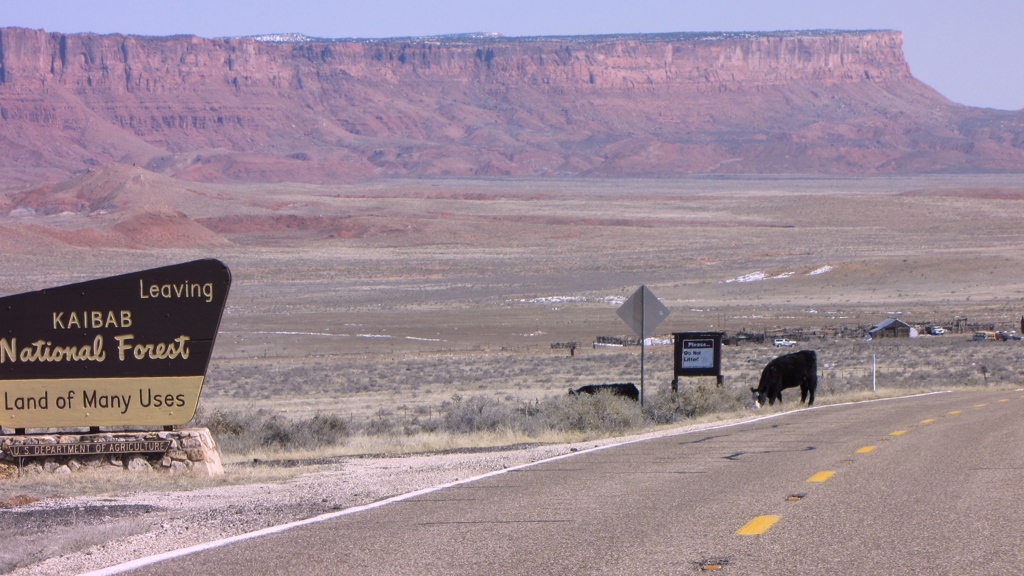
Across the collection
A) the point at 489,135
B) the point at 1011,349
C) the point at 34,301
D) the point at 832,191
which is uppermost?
the point at 489,135

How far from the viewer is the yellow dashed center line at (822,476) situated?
31.2 feet

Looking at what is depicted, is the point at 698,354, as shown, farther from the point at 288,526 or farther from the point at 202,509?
the point at 288,526

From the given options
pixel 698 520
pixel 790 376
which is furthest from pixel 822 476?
pixel 790 376

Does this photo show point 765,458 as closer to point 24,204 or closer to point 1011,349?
point 1011,349

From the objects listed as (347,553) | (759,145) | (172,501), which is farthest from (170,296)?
(759,145)

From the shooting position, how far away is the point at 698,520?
25.7 ft

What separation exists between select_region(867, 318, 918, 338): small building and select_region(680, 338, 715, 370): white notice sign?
24195 millimetres

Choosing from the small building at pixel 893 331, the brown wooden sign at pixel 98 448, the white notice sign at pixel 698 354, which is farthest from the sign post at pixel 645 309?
the small building at pixel 893 331

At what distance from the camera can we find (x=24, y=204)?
123 meters

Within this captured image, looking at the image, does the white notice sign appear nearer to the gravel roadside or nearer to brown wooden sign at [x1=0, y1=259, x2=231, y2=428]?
the gravel roadside

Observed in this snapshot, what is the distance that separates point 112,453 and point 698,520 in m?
5.77

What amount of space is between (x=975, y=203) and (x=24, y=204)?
3807 inches

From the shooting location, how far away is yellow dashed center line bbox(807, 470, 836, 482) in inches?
374

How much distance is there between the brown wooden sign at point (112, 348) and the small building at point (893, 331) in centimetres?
3444
